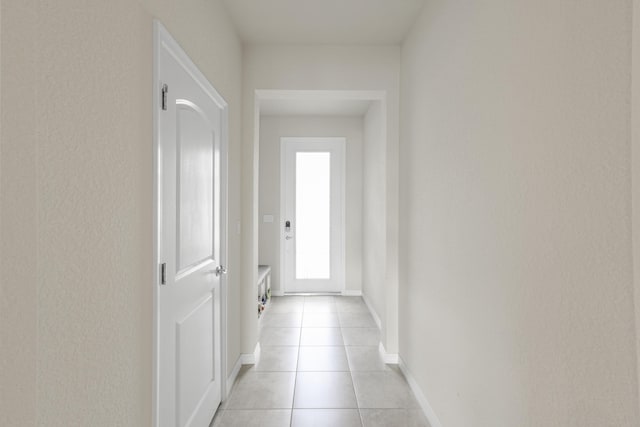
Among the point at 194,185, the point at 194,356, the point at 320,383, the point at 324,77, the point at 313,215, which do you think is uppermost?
the point at 324,77

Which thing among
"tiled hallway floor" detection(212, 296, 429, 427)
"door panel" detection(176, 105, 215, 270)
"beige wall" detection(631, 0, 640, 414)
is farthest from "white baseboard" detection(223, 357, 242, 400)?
"beige wall" detection(631, 0, 640, 414)

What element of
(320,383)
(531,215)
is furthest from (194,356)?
(531,215)

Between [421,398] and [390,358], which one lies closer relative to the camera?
[421,398]

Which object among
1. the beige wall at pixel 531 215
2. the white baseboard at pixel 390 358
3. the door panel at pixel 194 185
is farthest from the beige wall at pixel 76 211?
the white baseboard at pixel 390 358

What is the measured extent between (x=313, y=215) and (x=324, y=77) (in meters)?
2.77

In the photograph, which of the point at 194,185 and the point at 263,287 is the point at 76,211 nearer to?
the point at 194,185

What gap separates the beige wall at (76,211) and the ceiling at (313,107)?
334cm

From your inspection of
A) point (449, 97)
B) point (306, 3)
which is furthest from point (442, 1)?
point (306, 3)

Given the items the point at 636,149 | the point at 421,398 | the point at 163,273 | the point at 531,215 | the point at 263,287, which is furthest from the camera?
the point at 263,287

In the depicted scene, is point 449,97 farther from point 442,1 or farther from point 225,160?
point 225,160

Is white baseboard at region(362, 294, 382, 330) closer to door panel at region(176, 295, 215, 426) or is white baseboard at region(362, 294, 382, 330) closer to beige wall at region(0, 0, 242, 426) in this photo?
door panel at region(176, 295, 215, 426)

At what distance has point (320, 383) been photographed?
2.88 meters

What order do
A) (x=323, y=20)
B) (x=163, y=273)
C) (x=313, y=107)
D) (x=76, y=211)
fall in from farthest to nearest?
(x=313, y=107) < (x=323, y=20) < (x=163, y=273) < (x=76, y=211)

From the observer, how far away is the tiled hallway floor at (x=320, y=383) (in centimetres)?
241
